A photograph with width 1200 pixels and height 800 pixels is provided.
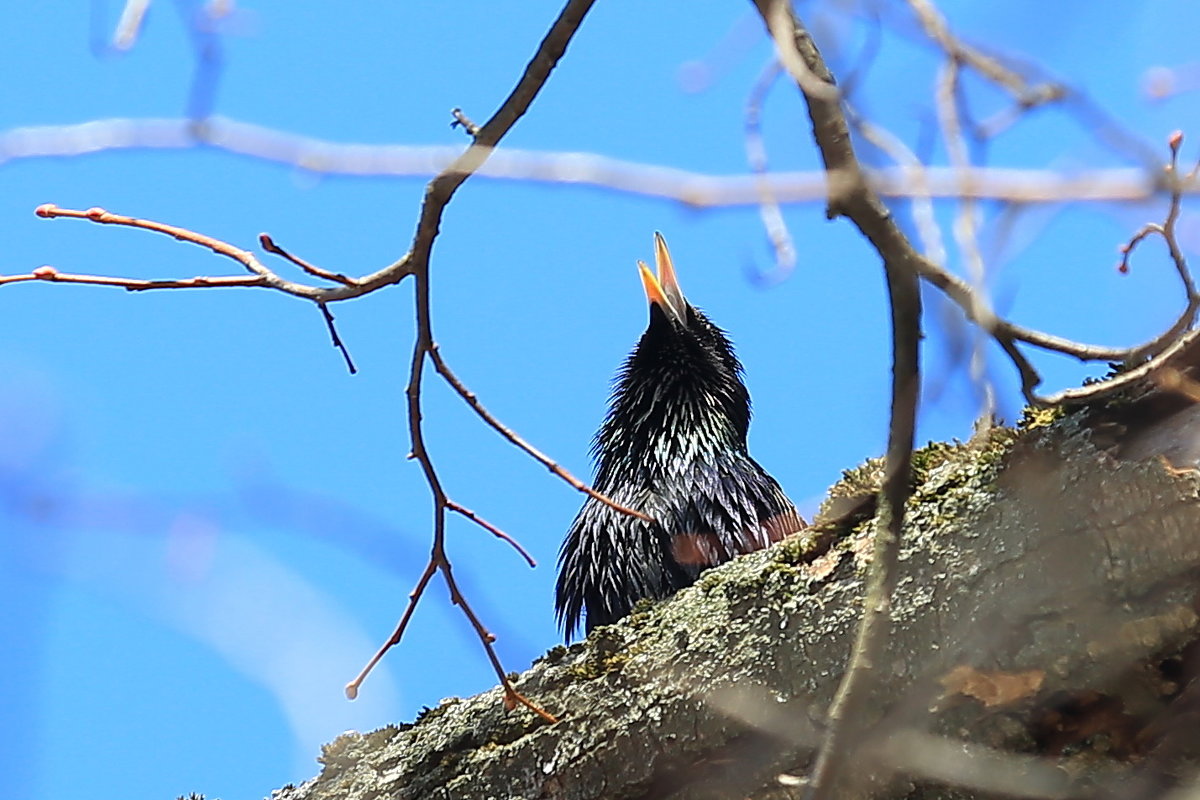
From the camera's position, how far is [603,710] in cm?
227

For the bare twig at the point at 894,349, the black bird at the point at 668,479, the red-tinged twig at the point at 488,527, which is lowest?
the bare twig at the point at 894,349

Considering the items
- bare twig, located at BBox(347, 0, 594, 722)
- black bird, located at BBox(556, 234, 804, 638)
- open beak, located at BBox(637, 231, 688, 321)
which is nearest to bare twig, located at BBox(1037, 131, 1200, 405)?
bare twig, located at BBox(347, 0, 594, 722)

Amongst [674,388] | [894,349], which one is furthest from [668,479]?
[894,349]

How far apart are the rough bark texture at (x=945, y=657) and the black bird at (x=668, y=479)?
0.99 m

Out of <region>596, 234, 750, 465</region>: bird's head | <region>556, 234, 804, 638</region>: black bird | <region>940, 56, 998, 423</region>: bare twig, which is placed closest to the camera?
<region>940, 56, 998, 423</region>: bare twig

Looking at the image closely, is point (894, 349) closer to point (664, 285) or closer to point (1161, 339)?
point (1161, 339)

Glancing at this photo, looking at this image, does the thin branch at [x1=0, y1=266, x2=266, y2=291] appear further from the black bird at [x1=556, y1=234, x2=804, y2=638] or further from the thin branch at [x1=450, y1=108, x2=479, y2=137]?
the black bird at [x1=556, y1=234, x2=804, y2=638]

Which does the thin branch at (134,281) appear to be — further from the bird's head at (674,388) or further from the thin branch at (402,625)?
the bird's head at (674,388)

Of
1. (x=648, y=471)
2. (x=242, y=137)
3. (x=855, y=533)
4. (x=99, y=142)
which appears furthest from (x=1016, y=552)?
(x=648, y=471)

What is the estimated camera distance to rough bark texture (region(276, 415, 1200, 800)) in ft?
6.11

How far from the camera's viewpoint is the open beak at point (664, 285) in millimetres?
5055

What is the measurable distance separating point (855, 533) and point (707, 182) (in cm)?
123

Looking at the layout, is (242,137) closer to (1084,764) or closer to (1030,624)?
(1030,624)

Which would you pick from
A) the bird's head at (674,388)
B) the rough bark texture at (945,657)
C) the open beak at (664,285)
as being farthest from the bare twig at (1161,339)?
the open beak at (664,285)
